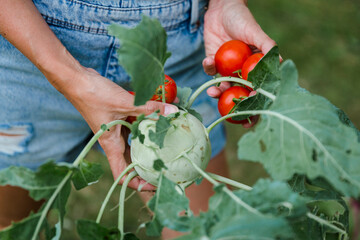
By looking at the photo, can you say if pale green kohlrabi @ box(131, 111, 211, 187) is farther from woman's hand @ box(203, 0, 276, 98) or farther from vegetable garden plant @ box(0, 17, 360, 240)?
woman's hand @ box(203, 0, 276, 98)

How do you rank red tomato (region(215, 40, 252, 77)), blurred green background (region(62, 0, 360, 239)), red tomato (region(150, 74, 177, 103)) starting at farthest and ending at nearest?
blurred green background (region(62, 0, 360, 239)) → red tomato (region(215, 40, 252, 77)) → red tomato (region(150, 74, 177, 103))

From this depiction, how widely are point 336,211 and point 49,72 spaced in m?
0.82

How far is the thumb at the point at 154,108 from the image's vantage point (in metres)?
1.03

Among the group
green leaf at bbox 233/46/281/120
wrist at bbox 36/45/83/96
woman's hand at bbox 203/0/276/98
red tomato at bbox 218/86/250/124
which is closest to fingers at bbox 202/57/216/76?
woman's hand at bbox 203/0/276/98

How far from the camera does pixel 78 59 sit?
4.23 ft

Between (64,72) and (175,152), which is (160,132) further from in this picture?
(64,72)

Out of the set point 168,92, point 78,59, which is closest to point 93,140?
point 168,92

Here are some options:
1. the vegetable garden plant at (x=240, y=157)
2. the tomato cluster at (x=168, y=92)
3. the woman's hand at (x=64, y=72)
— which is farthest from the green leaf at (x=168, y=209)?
the tomato cluster at (x=168, y=92)

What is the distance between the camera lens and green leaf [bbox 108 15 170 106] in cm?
79

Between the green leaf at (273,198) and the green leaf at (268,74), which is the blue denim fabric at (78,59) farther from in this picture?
the green leaf at (273,198)

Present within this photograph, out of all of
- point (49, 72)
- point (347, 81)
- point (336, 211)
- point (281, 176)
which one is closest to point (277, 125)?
point (281, 176)

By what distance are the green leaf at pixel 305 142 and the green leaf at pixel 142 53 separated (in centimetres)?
23

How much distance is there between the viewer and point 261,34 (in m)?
1.30

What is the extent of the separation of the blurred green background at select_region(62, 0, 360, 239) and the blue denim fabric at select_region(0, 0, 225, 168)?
890 mm
